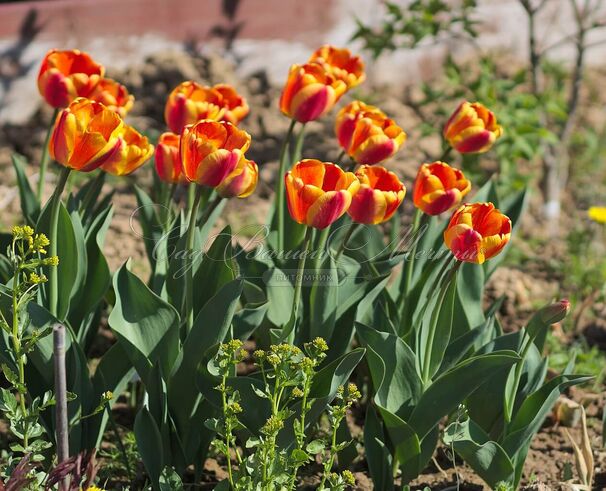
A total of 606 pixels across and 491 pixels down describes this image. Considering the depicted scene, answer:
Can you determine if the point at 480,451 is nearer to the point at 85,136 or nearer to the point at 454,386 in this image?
the point at 454,386

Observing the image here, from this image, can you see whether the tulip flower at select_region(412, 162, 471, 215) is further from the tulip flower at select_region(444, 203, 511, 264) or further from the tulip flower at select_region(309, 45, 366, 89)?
the tulip flower at select_region(309, 45, 366, 89)

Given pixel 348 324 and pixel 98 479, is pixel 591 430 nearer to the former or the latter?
pixel 348 324

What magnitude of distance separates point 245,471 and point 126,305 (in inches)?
16.7

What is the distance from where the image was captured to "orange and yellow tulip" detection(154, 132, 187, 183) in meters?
2.23

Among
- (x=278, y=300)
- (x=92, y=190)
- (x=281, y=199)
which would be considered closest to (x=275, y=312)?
(x=278, y=300)

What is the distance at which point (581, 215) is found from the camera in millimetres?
4027

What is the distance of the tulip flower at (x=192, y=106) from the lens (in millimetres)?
2309

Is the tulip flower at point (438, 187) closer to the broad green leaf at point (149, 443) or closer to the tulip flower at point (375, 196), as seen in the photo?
the tulip flower at point (375, 196)

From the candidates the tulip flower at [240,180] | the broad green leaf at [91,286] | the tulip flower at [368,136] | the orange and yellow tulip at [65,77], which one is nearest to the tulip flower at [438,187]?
the tulip flower at [368,136]

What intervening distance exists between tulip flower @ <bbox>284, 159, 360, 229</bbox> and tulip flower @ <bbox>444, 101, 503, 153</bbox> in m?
0.48

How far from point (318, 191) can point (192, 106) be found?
55 cm

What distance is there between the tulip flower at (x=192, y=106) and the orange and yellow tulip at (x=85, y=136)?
0.33 metres

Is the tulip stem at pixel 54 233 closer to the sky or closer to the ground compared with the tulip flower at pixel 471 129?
closer to the ground

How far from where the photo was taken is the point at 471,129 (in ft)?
7.62
